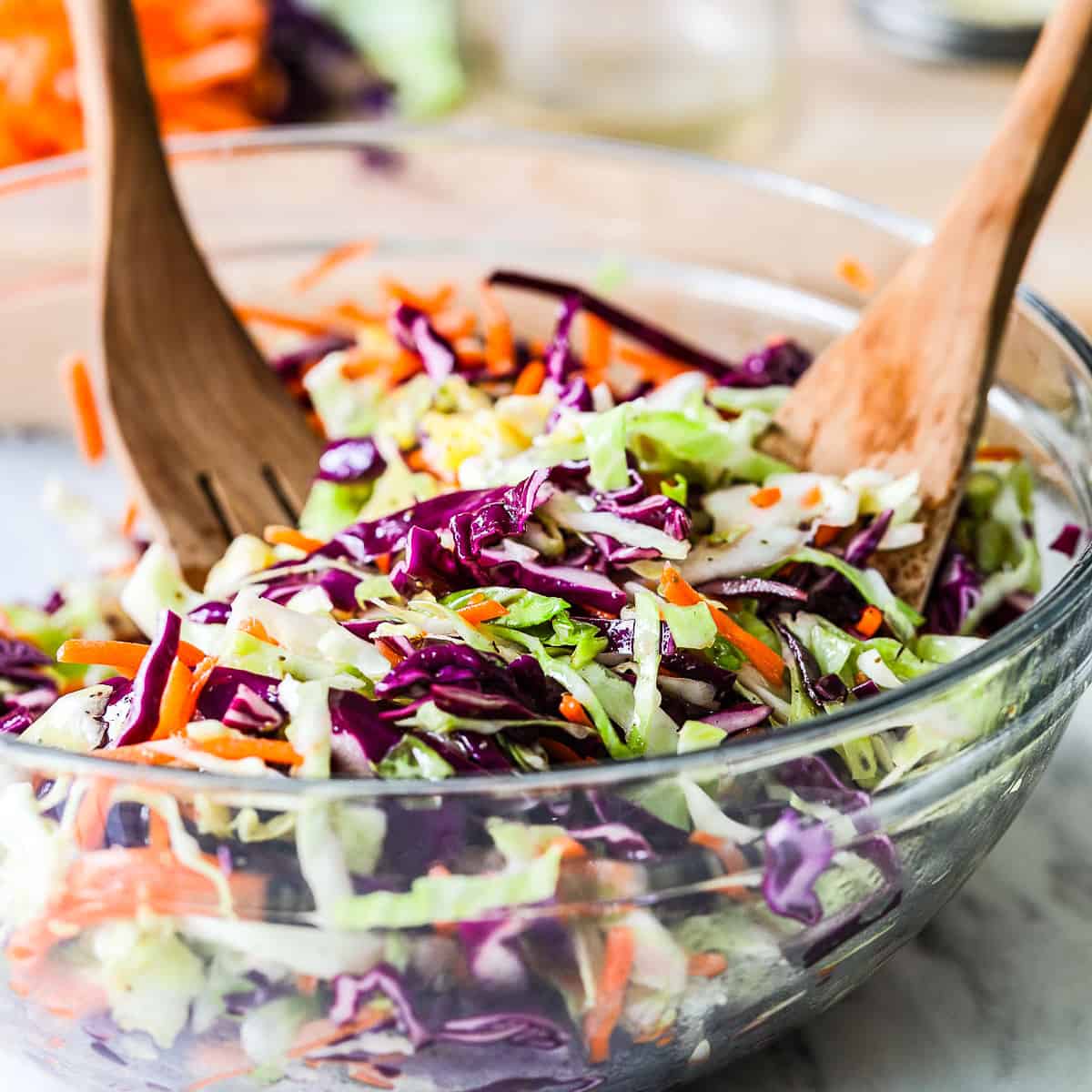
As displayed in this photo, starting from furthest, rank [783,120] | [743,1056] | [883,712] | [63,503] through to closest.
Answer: [783,120] → [63,503] → [743,1056] → [883,712]

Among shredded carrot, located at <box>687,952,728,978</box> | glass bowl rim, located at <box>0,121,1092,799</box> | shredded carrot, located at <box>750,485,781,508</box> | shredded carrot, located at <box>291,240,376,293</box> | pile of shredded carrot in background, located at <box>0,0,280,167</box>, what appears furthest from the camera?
pile of shredded carrot in background, located at <box>0,0,280,167</box>

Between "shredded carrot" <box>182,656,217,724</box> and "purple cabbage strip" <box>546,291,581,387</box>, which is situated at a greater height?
"shredded carrot" <box>182,656,217,724</box>

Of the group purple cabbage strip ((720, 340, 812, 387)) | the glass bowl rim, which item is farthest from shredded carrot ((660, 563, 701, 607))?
purple cabbage strip ((720, 340, 812, 387))

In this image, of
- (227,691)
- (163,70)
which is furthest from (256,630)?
(163,70)

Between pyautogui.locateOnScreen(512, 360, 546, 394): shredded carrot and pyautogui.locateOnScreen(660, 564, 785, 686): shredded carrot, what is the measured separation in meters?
0.46

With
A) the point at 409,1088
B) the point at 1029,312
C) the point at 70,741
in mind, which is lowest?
the point at 409,1088

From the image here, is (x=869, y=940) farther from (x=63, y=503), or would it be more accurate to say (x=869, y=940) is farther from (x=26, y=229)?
(x=26, y=229)

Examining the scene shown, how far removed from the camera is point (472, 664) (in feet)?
3.52

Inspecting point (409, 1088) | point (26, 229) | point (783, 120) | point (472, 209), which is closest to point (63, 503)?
point (26, 229)

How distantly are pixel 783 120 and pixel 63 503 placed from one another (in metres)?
1.77

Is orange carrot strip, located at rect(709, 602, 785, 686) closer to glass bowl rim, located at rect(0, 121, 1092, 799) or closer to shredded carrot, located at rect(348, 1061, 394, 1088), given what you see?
glass bowl rim, located at rect(0, 121, 1092, 799)

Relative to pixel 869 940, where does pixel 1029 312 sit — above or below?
above

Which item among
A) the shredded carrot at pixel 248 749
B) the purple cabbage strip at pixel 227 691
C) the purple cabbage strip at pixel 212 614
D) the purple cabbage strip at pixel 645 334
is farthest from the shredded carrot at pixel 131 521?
the shredded carrot at pixel 248 749

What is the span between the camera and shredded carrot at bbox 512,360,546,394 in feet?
5.26
